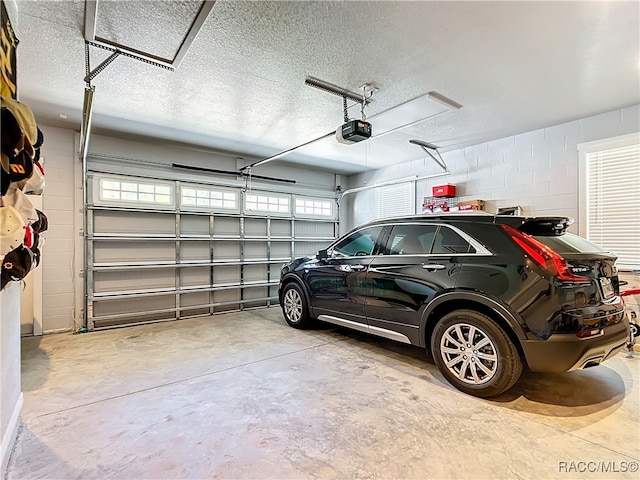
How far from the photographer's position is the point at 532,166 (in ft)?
15.5

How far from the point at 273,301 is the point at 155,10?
5.35 meters

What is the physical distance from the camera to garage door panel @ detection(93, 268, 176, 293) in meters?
4.89

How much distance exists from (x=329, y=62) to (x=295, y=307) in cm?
327

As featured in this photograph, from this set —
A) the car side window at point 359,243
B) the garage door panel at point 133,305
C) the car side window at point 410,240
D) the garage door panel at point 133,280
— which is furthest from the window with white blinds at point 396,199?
the garage door panel at point 133,305

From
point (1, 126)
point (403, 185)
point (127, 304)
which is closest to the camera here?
point (1, 126)

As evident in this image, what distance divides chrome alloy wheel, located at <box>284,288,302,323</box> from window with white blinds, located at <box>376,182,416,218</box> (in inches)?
115

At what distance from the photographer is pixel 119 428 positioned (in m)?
2.20

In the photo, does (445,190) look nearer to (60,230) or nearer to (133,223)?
(133,223)

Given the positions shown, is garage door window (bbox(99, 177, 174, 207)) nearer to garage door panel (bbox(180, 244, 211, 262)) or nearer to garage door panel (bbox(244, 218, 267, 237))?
garage door panel (bbox(180, 244, 211, 262))

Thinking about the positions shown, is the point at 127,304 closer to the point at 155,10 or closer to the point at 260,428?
the point at 260,428

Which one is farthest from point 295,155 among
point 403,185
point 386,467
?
point 386,467

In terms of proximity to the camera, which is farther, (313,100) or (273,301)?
(273,301)

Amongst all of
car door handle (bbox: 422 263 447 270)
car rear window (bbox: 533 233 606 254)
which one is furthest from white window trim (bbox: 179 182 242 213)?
car rear window (bbox: 533 233 606 254)

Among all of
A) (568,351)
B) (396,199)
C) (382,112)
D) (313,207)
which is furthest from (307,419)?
(313,207)
